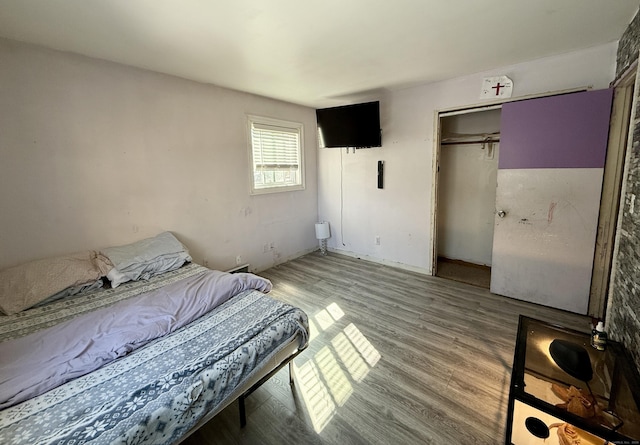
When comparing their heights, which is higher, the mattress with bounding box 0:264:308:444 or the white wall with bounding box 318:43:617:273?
the white wall with bounding box 318:43:617:273

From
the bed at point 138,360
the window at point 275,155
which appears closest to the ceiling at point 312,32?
the window at point 275,155

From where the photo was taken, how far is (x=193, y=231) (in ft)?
10.3

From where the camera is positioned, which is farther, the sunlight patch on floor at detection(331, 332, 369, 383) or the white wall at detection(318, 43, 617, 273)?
the white wall at detection(318, 43, 617, 273)

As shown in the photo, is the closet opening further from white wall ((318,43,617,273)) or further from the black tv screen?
the black tv screen

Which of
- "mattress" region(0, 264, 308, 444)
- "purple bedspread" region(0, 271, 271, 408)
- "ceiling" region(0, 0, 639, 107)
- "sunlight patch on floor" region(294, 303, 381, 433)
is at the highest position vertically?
"ceiling" region(0, 0, 639, 107)

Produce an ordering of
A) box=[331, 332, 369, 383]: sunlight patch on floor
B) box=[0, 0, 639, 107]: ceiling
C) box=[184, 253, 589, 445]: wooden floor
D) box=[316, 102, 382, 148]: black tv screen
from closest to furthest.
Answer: box=[184, 253, 589, 445]: wooden floor → box=[0, 0, 639, 107]: ceiling → box=[331, 332, 369, 383]: sunlight patch on floor → box=[316, 102, 382, 148]: black tv screen

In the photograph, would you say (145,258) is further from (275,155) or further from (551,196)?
(551,196)

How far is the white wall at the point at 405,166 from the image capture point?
2.59 meters

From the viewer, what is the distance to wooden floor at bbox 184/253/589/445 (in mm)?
1541

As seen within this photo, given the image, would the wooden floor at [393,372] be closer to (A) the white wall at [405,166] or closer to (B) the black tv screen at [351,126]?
(A) the white wall at [405,166]

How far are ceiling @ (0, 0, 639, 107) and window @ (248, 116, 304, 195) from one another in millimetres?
965

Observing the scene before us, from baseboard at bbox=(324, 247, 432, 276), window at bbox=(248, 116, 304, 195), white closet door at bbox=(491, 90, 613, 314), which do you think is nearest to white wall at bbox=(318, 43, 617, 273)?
baseboard at bbox=(324, 247, 432, 276)

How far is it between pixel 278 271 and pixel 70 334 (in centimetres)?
256

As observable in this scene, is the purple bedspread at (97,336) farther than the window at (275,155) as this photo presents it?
No
